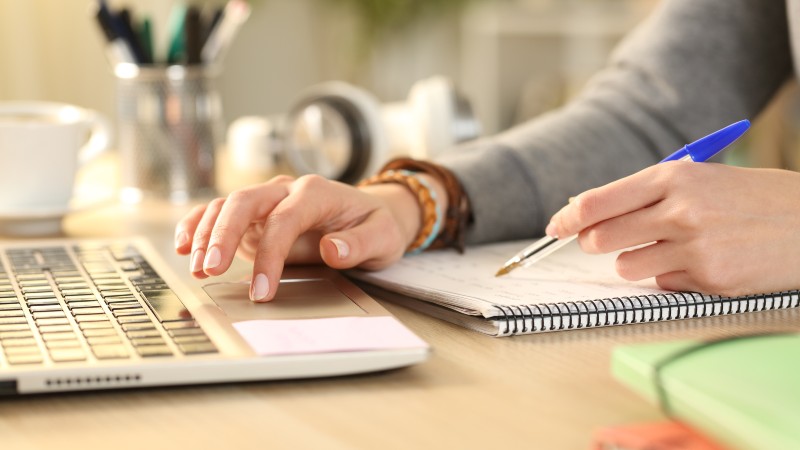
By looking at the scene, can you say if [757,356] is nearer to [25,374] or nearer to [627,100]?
[25,374]

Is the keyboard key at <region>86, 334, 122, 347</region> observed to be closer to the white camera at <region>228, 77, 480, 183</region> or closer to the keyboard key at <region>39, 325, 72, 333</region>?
the keyboard key at <region>39, 325, 72, 333</region>

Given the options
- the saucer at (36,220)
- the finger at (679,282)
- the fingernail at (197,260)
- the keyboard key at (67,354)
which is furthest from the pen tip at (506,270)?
the saucer at (36,220)

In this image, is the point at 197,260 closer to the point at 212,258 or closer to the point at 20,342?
the point at 212,258

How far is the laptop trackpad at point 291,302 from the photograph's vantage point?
0.58 m

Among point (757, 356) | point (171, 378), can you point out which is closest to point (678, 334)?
point (757, 356)

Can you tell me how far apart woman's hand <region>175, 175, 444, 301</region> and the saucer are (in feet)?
Result: 1.10

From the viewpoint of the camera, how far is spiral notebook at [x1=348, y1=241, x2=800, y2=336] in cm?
59

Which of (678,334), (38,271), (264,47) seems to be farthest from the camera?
(264,47)

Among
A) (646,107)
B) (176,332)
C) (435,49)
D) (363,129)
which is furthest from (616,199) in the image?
(435,49)

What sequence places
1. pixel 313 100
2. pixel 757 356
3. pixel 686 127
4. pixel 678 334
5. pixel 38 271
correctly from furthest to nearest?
1. pixel 313 100
2. pixel 686 127
3. pixel 38 271
4. pixel 678 334
5. pixel 757 356

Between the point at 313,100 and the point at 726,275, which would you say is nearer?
the point at 726,275

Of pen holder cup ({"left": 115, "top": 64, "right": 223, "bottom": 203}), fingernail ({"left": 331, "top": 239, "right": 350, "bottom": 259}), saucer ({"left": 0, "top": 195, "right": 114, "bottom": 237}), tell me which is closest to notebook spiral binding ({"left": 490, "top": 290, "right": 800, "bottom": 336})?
fingernail ({"left": 331, "top": 239, "right": 350, "bottom": 259})

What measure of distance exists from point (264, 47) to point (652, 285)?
9.80ft

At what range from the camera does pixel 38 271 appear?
71cm
